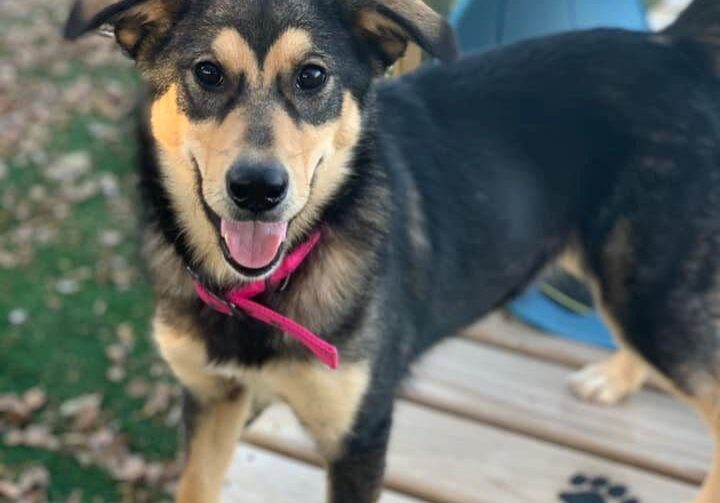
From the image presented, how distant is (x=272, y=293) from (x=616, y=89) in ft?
3.85

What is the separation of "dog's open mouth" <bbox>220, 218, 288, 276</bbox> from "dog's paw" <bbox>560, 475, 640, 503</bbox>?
1380 millimetres

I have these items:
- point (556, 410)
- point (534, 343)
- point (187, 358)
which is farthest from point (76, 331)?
point (556, 410)

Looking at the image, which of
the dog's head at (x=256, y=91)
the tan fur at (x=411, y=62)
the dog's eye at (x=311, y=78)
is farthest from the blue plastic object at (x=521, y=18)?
the dog's eye at (x=311, y=78)

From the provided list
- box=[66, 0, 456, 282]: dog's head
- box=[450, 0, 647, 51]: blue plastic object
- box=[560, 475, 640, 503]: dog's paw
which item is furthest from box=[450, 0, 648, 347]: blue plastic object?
box=[66, 0, 456, 282]: dog's head

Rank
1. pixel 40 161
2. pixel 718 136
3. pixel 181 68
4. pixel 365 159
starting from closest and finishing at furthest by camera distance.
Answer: pixel 181 68 → pixel 365 159 → pixel 718 136 → pixel 40 161

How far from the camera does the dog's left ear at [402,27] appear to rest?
192cm

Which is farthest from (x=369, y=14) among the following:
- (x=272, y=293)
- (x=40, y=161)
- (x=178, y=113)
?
(x=40, y=161)

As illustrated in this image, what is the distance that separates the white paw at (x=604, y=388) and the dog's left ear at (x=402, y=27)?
157 centimetres

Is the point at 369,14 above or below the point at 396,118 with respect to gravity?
above

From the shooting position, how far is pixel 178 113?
1.98m

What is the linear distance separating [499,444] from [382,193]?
110cm

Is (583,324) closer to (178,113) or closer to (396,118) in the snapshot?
(396,118)

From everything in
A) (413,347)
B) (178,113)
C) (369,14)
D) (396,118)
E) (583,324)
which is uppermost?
(369,14)

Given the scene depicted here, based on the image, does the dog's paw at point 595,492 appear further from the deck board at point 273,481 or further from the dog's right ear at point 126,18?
the dog's right ear at point 126,18
